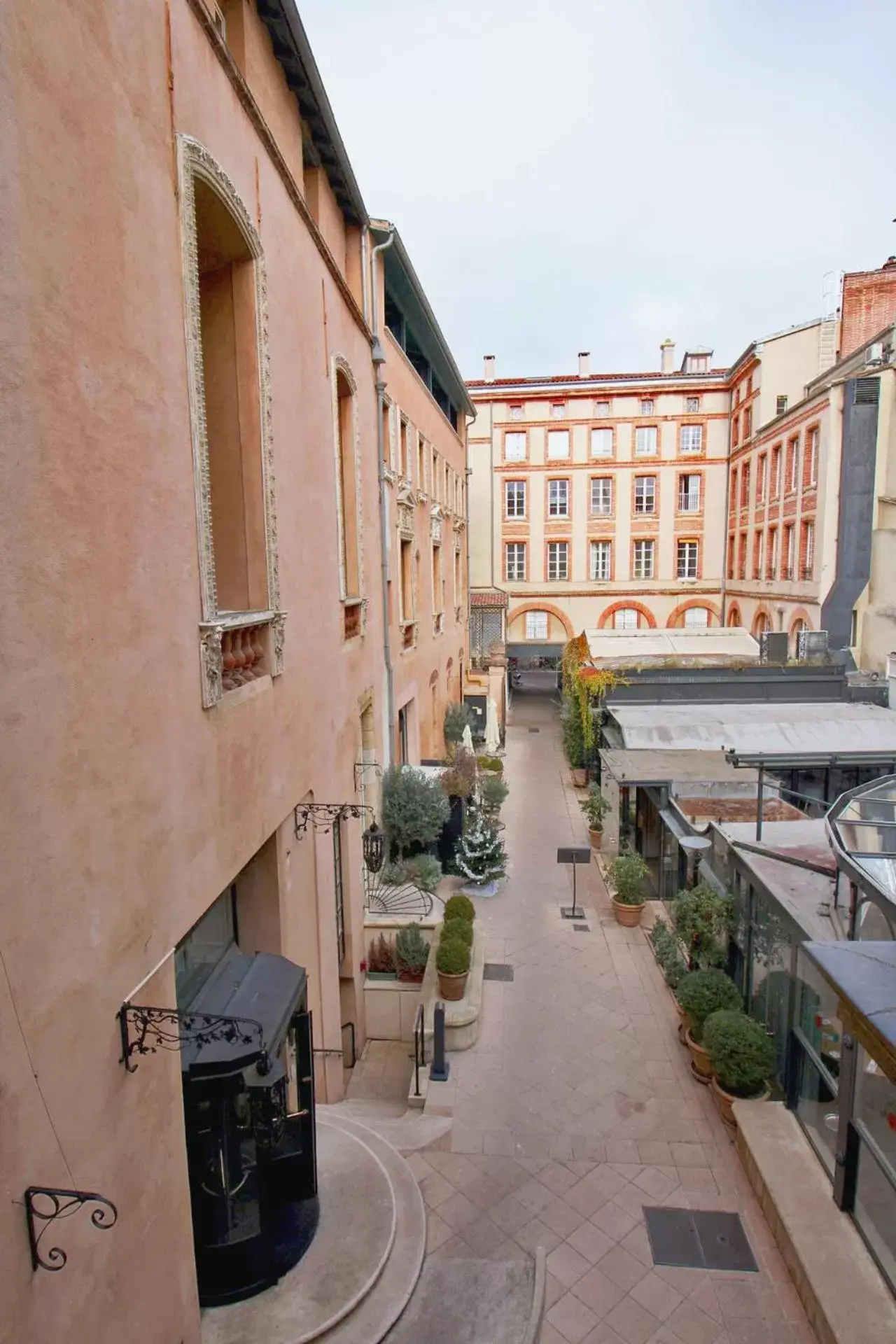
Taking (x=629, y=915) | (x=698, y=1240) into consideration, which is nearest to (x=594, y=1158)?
(x=698, y=1240)

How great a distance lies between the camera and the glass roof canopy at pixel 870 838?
16.3 feet

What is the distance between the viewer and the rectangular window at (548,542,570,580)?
32.9 metres

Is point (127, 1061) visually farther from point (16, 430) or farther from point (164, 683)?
point (16, 430)

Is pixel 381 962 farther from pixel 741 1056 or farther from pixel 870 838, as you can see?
pixel 870 838

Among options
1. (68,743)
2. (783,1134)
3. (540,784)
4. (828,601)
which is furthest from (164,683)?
(828,601)

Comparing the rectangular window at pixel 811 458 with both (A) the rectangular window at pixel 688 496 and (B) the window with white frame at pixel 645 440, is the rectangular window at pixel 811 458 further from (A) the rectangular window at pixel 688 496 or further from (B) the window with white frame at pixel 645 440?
(B) the window with white frame at pixel 645 440

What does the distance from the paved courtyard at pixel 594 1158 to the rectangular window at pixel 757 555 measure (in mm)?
21218

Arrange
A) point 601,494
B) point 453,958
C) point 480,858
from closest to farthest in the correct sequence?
point 453,958
point 480,858
point 601,494

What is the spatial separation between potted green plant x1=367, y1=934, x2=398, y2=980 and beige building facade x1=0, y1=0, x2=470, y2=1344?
2.09 metres

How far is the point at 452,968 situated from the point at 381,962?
1533 mm

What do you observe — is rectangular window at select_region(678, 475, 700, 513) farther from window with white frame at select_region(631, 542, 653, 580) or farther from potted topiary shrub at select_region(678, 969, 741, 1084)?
potted topiary shrub at select_region(678, 969, 741, 1084)

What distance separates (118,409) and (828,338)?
30.4m

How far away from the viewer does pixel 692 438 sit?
1249 inches

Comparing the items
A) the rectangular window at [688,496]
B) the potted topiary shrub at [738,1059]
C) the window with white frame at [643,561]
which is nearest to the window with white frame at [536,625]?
the window with white frame at [643,561]
